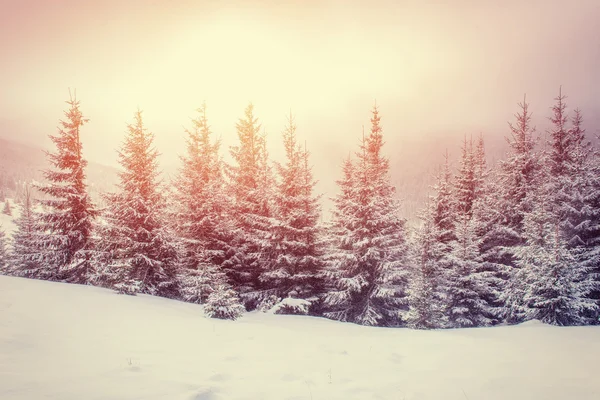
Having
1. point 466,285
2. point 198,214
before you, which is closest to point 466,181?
→ point 466,285

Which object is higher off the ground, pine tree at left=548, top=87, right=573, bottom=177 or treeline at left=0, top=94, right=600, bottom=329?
pine tree at left=548, top=87, right=573, bottom=177

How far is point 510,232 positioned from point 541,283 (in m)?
7.25

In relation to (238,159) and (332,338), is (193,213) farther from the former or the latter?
(332,338)

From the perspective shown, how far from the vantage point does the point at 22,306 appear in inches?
303

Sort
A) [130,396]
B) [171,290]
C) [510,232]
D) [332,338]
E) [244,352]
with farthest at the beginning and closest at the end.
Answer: [510,232] → [171,290] → [332,338] → [244,352] → [130,396]

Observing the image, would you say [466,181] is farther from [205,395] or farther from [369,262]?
[205,395]

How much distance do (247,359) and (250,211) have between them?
1496cm

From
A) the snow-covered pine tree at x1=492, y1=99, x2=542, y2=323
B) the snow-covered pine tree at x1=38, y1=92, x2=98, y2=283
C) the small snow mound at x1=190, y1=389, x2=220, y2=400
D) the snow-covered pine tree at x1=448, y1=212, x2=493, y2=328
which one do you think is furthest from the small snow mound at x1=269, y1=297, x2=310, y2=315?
the snow-covered pine tree at x1=492, y1=99, x2=542, y2=323

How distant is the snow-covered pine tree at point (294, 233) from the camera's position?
1875 centimetres

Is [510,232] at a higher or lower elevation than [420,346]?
higher

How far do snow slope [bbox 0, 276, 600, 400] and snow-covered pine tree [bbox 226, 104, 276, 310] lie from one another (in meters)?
9.33

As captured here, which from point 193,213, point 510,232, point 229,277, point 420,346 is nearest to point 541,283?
point 510,232

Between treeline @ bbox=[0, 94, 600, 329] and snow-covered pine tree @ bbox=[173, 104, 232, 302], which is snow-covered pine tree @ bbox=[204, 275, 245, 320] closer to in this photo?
treeline @ bbox=[0, 94, 600, 329]

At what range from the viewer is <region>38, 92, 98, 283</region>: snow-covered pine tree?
63.3 feet
